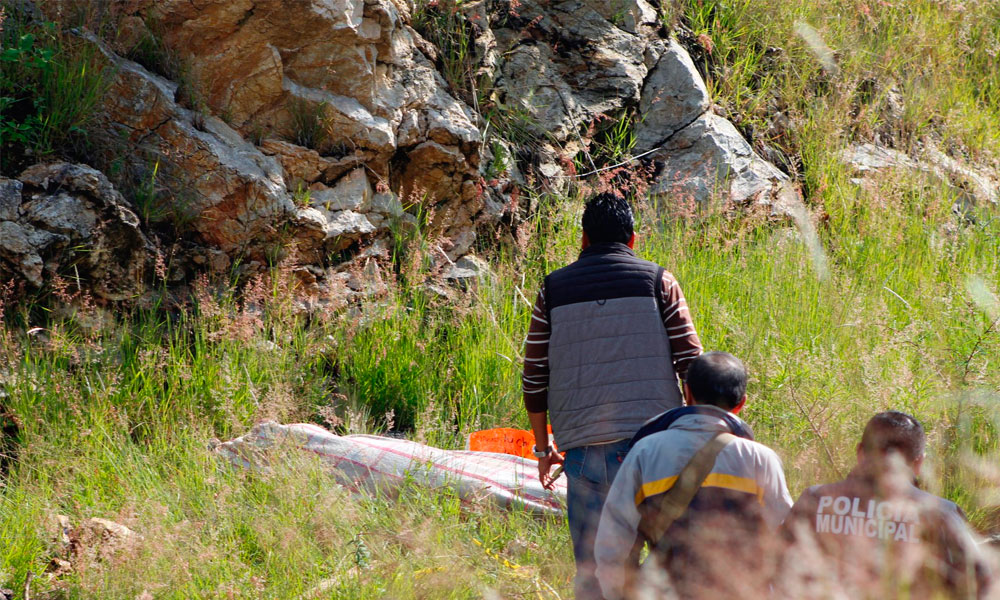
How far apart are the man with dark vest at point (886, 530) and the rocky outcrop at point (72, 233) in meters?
4.52

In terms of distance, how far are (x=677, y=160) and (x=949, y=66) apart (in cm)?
401

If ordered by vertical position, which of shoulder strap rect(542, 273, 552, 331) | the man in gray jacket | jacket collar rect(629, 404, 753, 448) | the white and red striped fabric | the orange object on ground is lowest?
the white and red striped fabric

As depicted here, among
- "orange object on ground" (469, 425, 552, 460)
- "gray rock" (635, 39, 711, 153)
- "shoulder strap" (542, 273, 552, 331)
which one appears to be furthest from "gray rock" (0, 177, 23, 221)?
"gray rock" (635, 39, 711, 153)

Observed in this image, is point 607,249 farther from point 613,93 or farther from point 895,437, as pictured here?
point 613,93

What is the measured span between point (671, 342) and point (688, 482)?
0.89 meters

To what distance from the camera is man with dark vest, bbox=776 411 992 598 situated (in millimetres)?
2098

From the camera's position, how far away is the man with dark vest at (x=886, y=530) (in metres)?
2.10

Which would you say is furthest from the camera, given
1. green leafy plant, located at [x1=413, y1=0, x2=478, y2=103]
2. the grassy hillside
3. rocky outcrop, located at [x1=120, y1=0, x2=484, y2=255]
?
green leafy plant, located at [x1=413, y1=0, x2=478, y2=103]

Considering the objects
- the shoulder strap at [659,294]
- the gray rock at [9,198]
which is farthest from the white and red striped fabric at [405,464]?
the gray rock at [9,198]

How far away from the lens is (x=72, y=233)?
5203 mm

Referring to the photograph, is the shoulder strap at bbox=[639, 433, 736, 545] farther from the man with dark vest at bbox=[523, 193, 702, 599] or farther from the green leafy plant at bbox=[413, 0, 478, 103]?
the green leafy plant at bbox=[413, 0, 478, 103]

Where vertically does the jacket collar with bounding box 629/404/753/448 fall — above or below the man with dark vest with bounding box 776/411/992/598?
above

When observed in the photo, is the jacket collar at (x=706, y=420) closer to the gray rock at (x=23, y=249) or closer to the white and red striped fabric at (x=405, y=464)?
the white and red striped fabric at (x=405, y=464)

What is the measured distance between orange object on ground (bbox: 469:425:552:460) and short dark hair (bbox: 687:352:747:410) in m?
2.35
